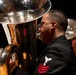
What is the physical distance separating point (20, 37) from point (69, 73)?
383 mm

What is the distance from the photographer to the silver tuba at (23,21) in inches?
47.5

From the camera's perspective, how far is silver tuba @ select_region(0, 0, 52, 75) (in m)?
1.21

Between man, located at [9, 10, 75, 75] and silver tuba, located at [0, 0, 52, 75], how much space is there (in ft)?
0.33

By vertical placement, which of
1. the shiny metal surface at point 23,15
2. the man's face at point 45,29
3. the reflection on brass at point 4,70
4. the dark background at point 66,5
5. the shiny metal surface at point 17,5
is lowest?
the dark background at point 66,5

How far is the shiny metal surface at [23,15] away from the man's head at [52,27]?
0.16m

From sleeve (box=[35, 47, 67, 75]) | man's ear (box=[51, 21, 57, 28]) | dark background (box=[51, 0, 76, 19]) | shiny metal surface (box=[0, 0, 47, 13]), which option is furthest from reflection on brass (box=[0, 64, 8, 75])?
dark background (box=[51, 0, 76, 19])

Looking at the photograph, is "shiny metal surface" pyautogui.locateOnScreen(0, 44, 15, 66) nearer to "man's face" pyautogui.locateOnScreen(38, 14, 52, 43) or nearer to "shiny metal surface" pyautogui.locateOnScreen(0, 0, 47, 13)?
"shiny metal surface" pyautogui.locateOnScreen(0, 0, 47, 13)

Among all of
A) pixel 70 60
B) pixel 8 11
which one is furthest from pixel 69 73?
pixel 8 11

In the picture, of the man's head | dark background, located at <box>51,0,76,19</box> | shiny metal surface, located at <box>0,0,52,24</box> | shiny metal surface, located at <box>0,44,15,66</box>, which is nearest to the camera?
shiny metal surface, located at <box>0,44,15,66</box>

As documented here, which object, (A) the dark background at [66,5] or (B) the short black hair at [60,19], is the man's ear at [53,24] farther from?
(A) the dark background at [66,5]

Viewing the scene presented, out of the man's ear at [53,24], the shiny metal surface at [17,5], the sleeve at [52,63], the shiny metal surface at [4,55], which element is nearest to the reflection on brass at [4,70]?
the shiny metal surface at [4,55]

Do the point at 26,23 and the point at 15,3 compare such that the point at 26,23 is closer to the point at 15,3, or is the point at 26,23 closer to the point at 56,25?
the point at 15,3

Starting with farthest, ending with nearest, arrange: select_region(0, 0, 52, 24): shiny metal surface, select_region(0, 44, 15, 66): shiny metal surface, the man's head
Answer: the man's head < select_region(0, 0, 52, 24): shiny metal surface < select_region(0, 44, 15, 66): shiny metal surface

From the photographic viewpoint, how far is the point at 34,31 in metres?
1.25
